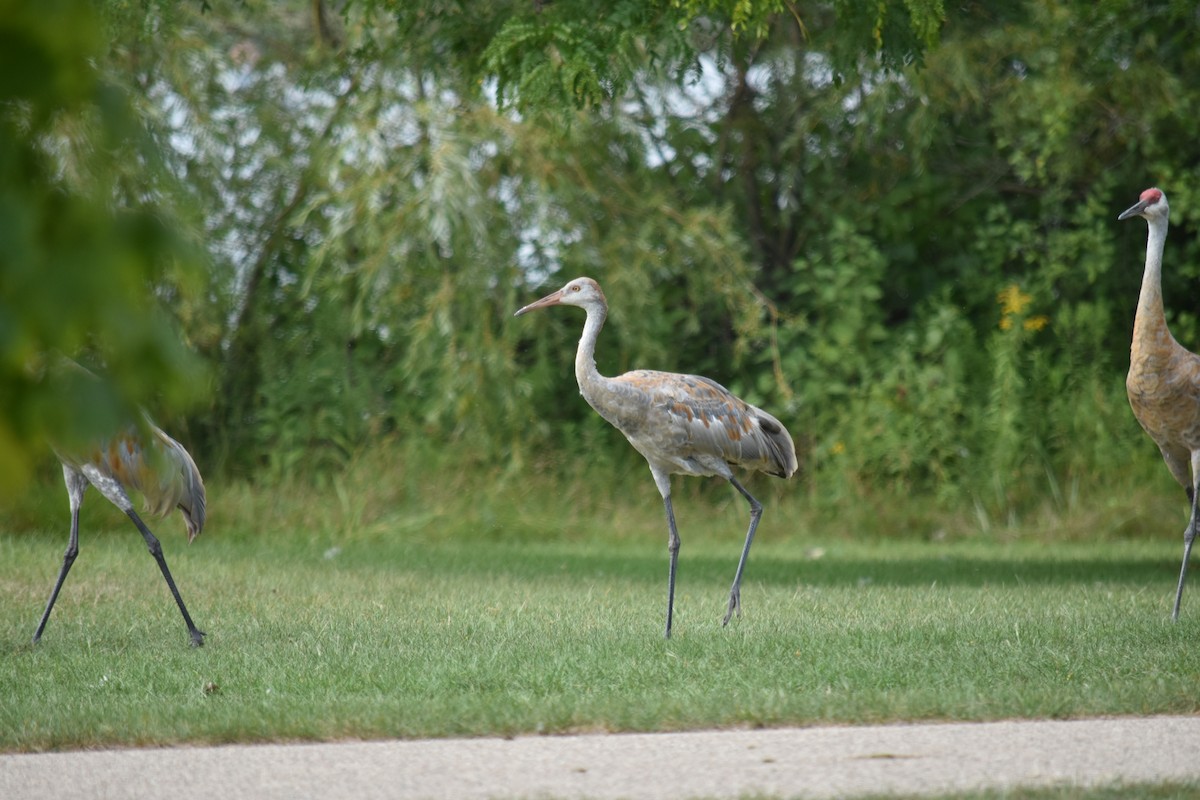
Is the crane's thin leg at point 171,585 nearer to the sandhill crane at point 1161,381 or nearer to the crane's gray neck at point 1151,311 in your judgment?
the sandhill crane at point 1161,381

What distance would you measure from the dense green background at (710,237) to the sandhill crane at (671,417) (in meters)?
3.40

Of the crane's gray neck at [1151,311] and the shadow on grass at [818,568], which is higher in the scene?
the crane's gray neck at [1151,311]

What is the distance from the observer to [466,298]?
13.0 metres

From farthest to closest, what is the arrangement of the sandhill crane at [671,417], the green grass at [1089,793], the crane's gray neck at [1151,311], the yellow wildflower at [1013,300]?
the yellow wildflower at [1013,300] < the crane's gray neck at [1151,311] < the sandhill crane at [671,417] < the green grass at [1089,793]

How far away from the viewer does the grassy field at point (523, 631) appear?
→ 523 centimetres

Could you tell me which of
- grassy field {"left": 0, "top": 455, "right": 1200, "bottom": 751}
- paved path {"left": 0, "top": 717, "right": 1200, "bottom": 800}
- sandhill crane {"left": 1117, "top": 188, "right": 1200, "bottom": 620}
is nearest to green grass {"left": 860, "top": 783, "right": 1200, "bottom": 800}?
paved path {"left": 0, "top": 717, "right": 1200, "bottom": 800}

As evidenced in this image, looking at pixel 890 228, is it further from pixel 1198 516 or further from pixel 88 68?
pixel 88 68

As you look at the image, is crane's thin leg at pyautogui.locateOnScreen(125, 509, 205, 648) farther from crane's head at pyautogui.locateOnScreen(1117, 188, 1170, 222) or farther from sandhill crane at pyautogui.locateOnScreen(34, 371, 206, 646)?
crane's head at pyautogui.locateOnScreen(1117, 188, 1170, 222)

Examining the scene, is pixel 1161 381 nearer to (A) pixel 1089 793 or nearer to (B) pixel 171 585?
(A) pixel 1089 793

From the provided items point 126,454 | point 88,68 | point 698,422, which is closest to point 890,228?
point 698,422

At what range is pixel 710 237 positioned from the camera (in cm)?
1390

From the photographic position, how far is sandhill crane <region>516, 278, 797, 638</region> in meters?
8.20

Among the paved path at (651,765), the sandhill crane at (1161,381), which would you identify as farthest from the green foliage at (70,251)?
the sandhill crane at (1161,381)

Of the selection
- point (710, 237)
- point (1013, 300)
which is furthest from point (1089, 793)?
point (1013, 300)
